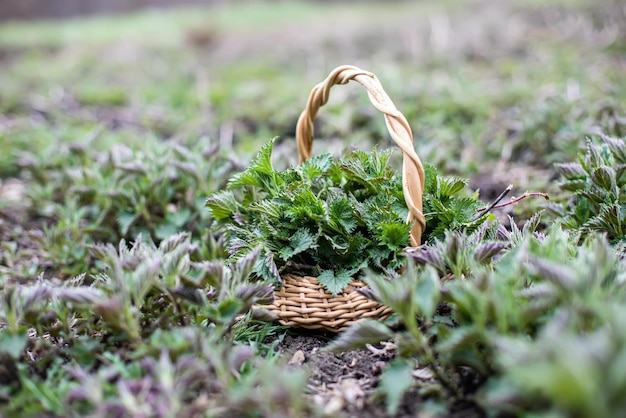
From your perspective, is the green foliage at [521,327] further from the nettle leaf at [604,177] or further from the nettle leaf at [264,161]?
the nettle leaf at [264,161]

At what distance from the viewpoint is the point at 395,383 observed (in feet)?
4.39

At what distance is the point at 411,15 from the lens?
396 inches

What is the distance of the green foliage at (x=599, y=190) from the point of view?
1898 mm

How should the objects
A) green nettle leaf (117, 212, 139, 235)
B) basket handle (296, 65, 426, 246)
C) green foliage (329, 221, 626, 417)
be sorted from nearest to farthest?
green foliage (329, 221, 626, 417), basket handle (296, 65, 426, 246), green nettle leaf (117, 212, 139, 235)

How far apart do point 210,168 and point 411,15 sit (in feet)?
28.2

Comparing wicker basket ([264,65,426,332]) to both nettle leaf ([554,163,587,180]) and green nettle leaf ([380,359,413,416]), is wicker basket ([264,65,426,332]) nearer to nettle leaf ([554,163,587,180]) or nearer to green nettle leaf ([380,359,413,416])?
green nettle leaf ([380,359,413,416])

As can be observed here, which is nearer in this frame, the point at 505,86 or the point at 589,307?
the point at 589,307

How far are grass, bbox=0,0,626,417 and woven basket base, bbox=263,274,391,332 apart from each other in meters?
0.10

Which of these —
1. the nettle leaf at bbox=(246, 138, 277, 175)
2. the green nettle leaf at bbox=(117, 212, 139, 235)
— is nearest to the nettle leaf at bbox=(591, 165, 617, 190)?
the nettle leaf at bbox=(246, 138, 277, 175)

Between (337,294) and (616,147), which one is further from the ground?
(616,147)

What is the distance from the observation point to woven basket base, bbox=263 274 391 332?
67.1 inches

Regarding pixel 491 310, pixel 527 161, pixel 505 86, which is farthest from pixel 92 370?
pixel 505 86

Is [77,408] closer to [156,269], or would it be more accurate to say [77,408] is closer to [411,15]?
[156,269]

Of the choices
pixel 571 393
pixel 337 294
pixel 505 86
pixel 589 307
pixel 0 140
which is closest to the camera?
pixel 571 393
